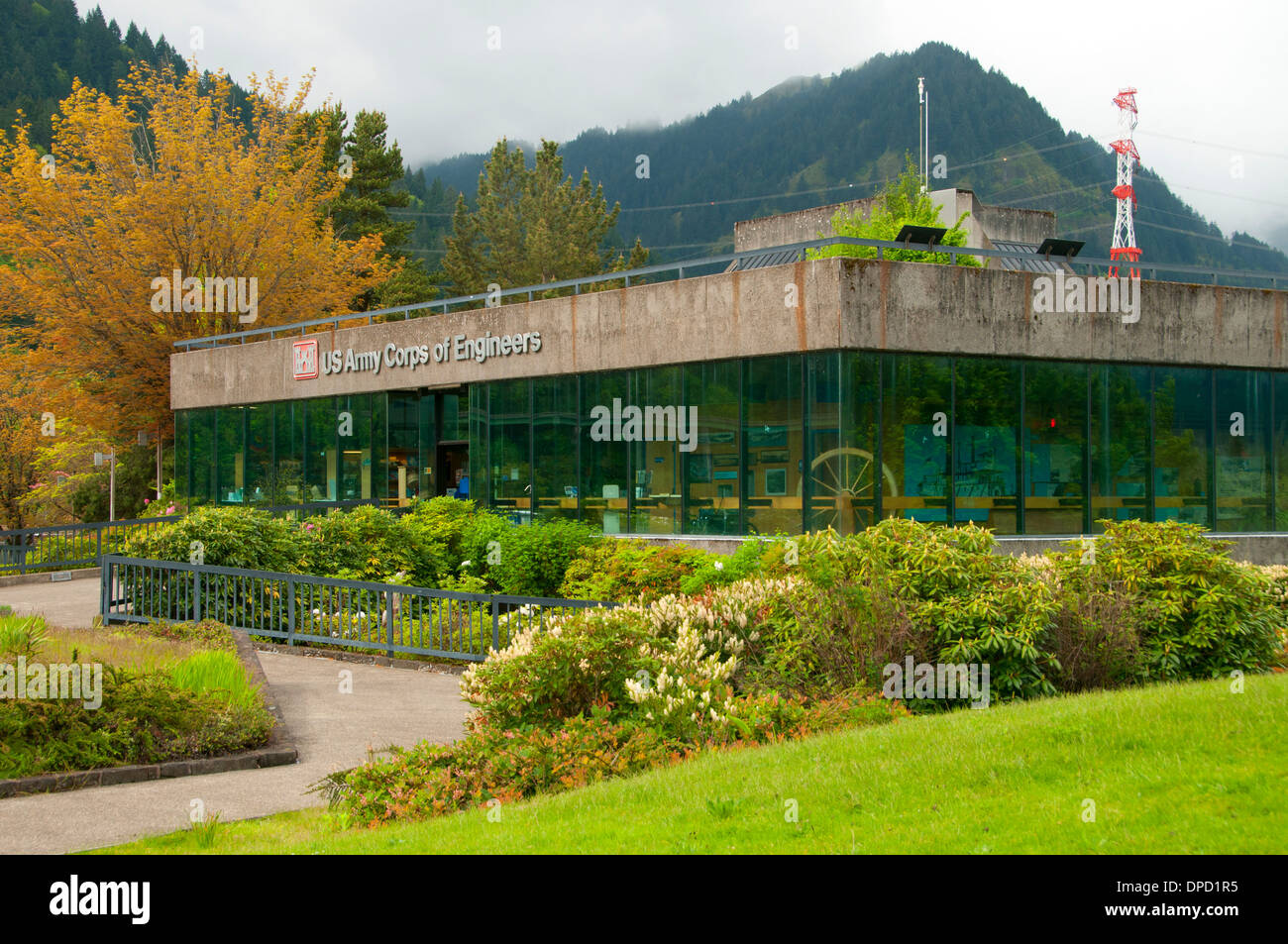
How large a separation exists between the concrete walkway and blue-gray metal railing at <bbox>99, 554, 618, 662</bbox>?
24.7 inches

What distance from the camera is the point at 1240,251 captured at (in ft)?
597

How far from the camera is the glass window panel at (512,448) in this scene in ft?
79.9

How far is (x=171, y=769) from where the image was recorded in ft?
31.6

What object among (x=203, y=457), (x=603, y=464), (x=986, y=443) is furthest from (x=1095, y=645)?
(x=203, y=457)

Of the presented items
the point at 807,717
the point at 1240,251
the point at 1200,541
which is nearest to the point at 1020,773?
the point at 807,717

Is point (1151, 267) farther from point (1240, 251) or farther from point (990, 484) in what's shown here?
point (1240, 251)

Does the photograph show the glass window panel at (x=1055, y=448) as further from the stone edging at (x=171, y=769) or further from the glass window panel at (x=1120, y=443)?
the stone edging at (x=171, y=769)

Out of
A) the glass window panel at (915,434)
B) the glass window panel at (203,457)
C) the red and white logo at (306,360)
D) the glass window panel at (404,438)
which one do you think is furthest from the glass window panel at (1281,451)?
the glass window panel at (203,457)

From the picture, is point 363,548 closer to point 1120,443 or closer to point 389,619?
point 389,619

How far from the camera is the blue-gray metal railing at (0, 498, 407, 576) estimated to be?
2803cm

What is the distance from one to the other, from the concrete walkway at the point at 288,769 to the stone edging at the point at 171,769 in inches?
4.1

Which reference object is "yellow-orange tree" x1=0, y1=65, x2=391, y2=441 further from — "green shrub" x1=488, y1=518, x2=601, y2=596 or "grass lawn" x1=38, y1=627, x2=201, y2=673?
"grass lawn" x1=38, y1=627, x2=201, y2=673

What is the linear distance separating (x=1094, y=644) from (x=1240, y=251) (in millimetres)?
196161
